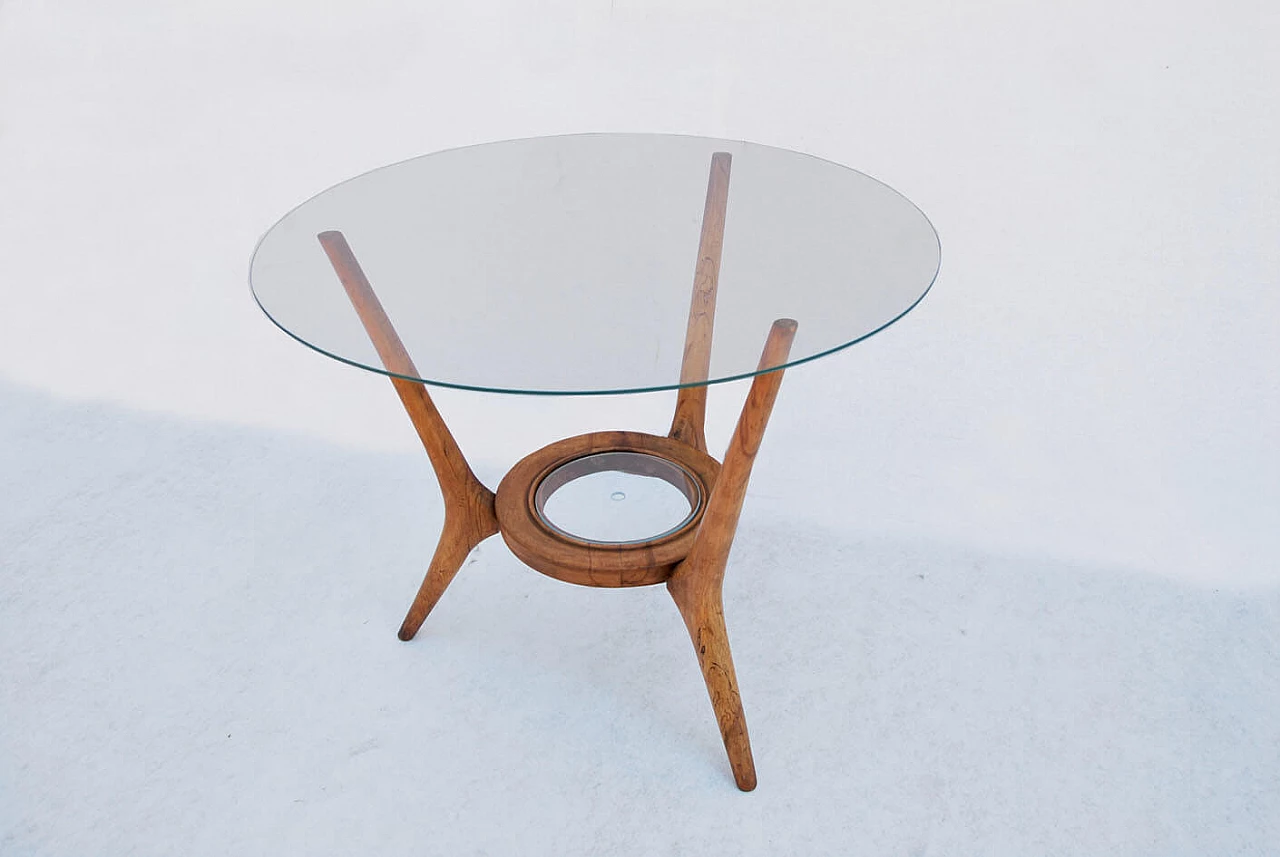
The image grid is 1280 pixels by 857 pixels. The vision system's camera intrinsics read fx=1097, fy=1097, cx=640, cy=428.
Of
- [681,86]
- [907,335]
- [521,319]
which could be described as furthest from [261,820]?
[681,86]

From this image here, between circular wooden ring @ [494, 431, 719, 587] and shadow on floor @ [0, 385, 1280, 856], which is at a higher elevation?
circular wooden ring @ [494, 431, 719, 587]

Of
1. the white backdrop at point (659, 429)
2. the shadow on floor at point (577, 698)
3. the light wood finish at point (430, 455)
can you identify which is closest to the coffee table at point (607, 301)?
the light wood finish at point (430, 455)

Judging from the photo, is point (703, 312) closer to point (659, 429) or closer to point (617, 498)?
point (617, 498)

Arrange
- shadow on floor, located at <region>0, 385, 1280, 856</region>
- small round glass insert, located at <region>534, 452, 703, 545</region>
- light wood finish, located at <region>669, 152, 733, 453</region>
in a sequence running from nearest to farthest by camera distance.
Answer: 1. light wood finish, located at <region>669, 152, 733, 453</region>
2. shadow on floor, located at <region>0, 385, 1280, 856</region>
3. small round glass insert, located at <region>534, 452, 703, 545</region>

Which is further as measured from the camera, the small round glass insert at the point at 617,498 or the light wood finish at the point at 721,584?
the small round glass insert at the point at 617,498

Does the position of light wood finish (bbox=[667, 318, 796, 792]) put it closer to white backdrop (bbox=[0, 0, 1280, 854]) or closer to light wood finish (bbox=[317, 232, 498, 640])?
white backdrop (bbox=[0, 0, 1280, 854])

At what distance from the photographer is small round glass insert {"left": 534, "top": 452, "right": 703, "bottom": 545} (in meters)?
2.23

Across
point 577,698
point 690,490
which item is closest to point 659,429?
point 690,490

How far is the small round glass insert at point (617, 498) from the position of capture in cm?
223

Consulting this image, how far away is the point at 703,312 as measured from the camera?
6.56 ft

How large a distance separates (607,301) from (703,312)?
0.64ft

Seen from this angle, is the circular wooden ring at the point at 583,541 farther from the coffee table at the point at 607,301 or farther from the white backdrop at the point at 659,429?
the white backdrop at the point at 659,429

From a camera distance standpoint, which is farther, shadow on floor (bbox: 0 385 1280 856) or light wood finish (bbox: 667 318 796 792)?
shadow on floor (bbox: 0 385 1280 856)

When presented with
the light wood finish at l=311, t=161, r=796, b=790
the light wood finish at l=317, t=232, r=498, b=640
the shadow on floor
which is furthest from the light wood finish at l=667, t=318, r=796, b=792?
the light wood finish at l=317, t=232, r=498, b=640
